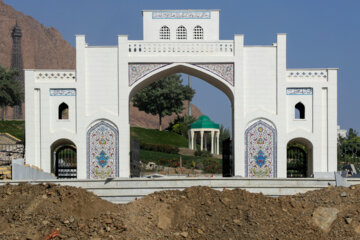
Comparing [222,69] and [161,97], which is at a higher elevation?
[222,69]

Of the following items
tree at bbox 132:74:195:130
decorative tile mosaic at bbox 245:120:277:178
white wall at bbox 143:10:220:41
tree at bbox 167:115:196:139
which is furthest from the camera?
tree at bbox 132:74:195:130

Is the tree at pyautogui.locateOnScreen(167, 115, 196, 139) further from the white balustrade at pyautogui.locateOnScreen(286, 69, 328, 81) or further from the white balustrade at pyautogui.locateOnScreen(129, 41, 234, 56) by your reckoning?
the white balustrade at pyautogui.locateOnScreen(286, 69, 328, 81)

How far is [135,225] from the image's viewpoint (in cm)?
1284

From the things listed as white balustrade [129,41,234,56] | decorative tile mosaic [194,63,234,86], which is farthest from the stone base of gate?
white balustrade [129,41,234,56]

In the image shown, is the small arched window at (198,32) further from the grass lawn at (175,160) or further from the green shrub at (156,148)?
the green shrub at (156,148)

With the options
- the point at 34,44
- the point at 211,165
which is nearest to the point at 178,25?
the point at 211,165

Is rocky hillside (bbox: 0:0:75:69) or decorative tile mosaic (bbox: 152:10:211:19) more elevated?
rocky hillside (bbox: 0:0:75:69)

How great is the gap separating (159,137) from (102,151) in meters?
19.7

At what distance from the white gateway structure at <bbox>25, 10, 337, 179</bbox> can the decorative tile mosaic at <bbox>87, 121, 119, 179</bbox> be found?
3 centimetres

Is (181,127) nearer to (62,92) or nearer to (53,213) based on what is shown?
(62,92)

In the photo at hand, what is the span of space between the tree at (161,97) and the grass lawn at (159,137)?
3.72m

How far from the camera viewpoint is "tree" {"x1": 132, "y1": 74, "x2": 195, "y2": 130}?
45.2 m

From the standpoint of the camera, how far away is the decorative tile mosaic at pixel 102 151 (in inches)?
791

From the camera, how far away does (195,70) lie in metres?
20.6
